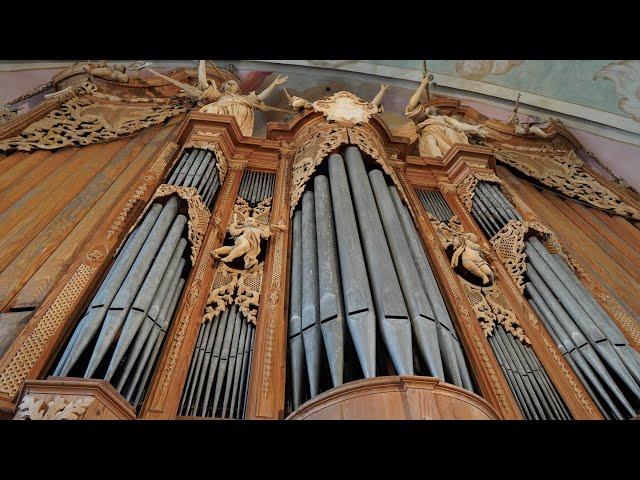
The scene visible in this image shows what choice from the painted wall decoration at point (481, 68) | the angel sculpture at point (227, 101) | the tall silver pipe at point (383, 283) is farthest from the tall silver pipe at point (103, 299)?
the painted wall decoration at point (481, 68)

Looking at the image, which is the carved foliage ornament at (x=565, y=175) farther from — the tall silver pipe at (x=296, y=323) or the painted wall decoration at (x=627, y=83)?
the tall silver pipe at (x=296, y=323)

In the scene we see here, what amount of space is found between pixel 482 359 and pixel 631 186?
5.91 m

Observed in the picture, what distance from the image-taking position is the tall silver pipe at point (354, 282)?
3.05 metres

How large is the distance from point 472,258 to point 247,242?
1942mm

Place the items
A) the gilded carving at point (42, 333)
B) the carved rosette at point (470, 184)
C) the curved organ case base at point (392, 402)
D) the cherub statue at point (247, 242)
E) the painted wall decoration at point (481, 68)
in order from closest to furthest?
the curved organ case base at point (392, 402) → the gilded carving at point (42, 333) → the cherub statue at point (247, 242) → the carved rosette at point (470, 184) → the painted wall decoration at point (481, 68)

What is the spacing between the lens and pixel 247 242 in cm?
448

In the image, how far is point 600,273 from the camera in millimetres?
5469

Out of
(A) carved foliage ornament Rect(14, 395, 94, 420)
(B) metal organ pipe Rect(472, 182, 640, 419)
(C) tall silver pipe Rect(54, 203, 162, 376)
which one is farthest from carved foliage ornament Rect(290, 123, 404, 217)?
(A) carved foliage ornament Rect(14, 395, 94, 420)

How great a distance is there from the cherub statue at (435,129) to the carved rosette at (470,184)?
3.35 ft

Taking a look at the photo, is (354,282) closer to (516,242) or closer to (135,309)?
(135,309)

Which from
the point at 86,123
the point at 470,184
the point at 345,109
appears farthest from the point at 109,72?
the point at 470,184

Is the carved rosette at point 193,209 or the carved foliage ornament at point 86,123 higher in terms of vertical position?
the carved foliage ornament at point 86,123

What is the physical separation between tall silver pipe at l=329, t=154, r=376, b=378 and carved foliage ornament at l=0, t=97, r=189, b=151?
331 centimetres

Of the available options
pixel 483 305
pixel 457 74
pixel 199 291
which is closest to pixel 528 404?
pixel 483 305
